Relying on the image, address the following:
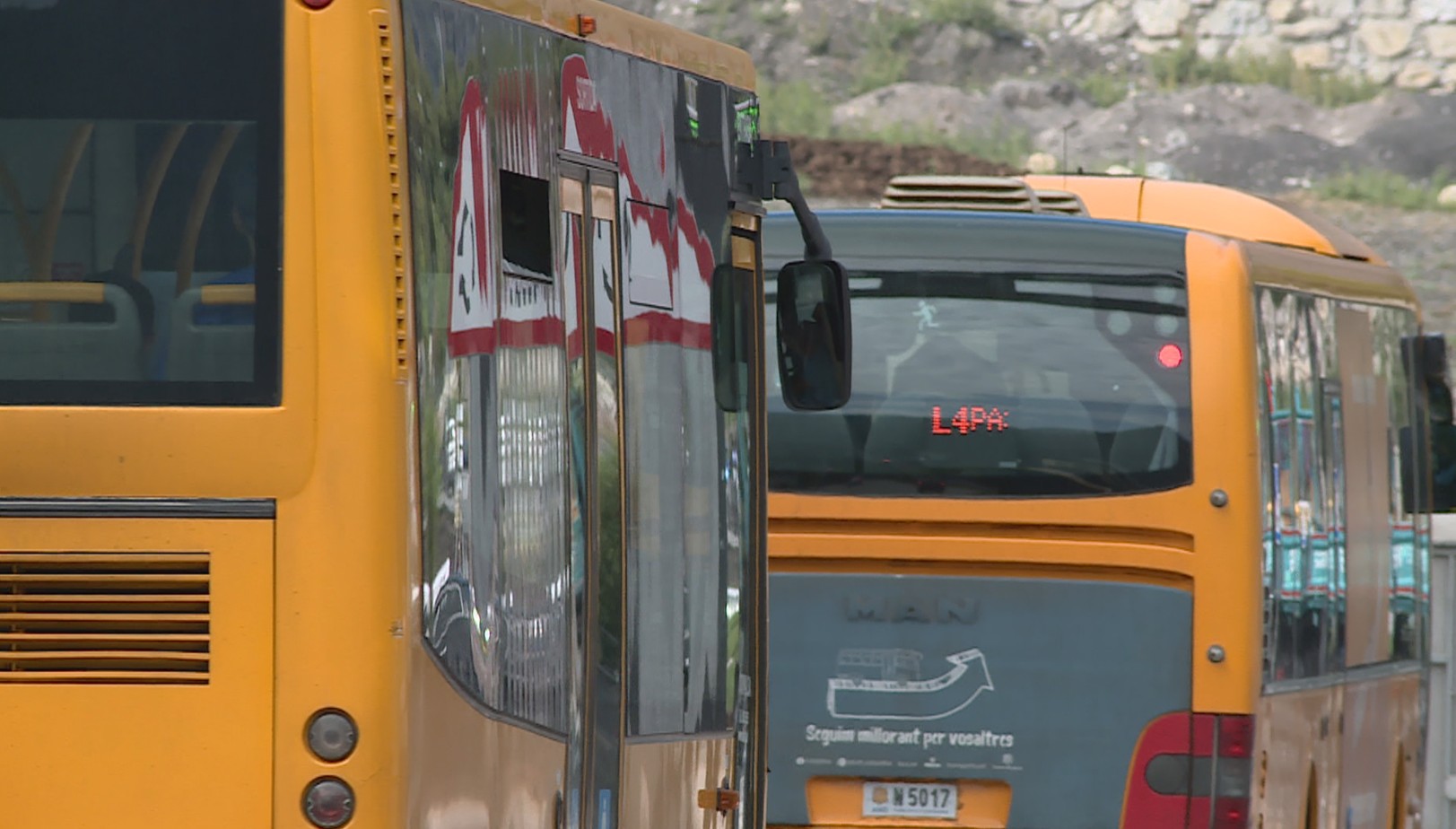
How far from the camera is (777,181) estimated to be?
26.4 feet

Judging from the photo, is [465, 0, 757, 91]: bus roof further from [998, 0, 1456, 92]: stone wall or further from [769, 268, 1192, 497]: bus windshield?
[998, 0, 1456, 92]: stone wall

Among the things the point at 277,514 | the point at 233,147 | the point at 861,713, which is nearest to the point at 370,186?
the point at 233,147

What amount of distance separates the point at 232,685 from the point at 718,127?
2729mm

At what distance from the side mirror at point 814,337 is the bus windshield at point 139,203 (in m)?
2.74

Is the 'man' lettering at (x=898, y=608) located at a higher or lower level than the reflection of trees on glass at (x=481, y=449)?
lower

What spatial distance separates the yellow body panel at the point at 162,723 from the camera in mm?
5438

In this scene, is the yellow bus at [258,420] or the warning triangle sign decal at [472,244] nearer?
the yellow bus at [258,420]

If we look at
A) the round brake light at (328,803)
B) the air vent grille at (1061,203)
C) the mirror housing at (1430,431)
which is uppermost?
the air vent grille at (1061,203)

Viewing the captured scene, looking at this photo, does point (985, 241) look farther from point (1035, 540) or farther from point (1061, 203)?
point (1061, 203)

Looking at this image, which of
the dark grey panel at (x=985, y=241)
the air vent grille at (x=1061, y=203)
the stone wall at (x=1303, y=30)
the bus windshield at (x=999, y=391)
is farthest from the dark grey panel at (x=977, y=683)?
the stone wall at (x=1303, y=30)

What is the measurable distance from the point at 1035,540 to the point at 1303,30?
161 ft

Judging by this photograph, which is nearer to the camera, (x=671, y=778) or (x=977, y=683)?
(x=671, y=778)

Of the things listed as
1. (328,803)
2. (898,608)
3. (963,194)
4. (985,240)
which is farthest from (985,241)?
(328,803)

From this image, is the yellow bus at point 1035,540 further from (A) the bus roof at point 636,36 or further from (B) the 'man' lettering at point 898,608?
(A) the bus roof at point 636,36
